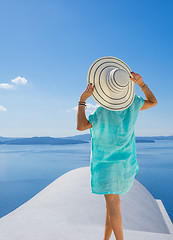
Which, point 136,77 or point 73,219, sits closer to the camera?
point 136,77

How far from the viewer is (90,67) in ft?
4.77

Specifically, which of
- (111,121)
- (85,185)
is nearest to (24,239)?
(111,121)

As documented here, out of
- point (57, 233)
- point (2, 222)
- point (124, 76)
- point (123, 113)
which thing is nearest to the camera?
point (124, 76)

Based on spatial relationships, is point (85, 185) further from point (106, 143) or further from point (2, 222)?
point (106, 143)

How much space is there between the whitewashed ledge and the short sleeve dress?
Result: 3.10 feet

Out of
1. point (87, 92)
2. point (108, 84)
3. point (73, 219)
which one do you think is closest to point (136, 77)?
point (108, 84)

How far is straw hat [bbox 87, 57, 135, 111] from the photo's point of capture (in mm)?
1419

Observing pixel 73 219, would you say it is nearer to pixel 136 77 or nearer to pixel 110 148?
pixel 110 148

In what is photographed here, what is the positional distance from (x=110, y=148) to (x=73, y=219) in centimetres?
169

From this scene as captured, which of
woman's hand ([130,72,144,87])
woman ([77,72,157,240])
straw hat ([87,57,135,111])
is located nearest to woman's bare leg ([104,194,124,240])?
woman ([77,72,157,240])

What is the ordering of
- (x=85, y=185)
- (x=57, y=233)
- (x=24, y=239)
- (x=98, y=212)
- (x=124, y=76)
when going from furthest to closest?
(x=85, y=185), (x=98, y=212), (x=57, y=233), (x=24, y=239), (x=124, y=76)

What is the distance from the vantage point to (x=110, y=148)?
4.95ft

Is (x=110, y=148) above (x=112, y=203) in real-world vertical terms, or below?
above

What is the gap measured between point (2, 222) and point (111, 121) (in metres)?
2.18
